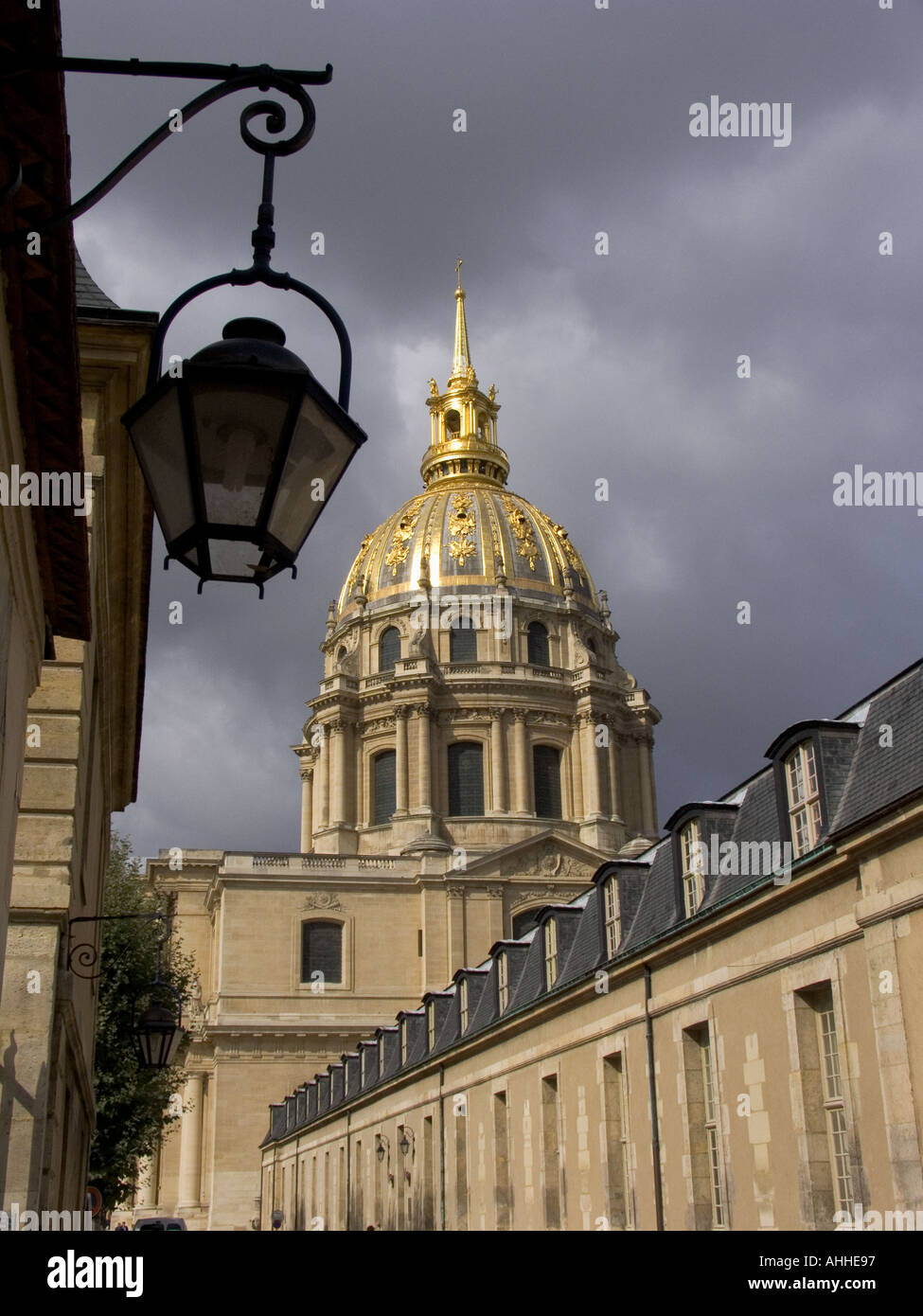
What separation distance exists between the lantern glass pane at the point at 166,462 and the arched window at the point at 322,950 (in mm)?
60483

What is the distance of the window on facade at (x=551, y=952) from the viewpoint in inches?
1024

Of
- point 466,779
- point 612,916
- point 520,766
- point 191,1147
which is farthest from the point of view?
point 466,779

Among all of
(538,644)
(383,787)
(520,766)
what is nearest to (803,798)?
(520,766)

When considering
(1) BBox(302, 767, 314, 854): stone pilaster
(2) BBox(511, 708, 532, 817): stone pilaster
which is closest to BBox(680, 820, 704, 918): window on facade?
(2) BBox(511, 708, 532, 817): stone pilaster

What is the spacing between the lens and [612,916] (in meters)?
23.4

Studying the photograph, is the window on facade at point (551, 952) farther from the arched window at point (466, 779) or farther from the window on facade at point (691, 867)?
the arched window at point (466, 779)

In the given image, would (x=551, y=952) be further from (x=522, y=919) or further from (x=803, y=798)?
(x=522, y=919)

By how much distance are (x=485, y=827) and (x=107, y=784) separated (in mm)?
50292

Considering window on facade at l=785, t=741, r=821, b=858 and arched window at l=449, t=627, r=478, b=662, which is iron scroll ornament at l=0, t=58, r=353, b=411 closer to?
window on facade at l=785, t=741, r=821, b=858

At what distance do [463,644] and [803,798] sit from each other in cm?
5989

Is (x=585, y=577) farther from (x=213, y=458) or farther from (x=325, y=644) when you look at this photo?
(x=213, y=458)

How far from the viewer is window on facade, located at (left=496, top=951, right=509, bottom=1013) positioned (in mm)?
29266

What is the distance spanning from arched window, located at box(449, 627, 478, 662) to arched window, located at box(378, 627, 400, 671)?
3.11 metres

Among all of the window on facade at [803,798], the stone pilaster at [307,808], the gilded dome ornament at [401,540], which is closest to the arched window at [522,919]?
the stone pilaster at [307,808]
